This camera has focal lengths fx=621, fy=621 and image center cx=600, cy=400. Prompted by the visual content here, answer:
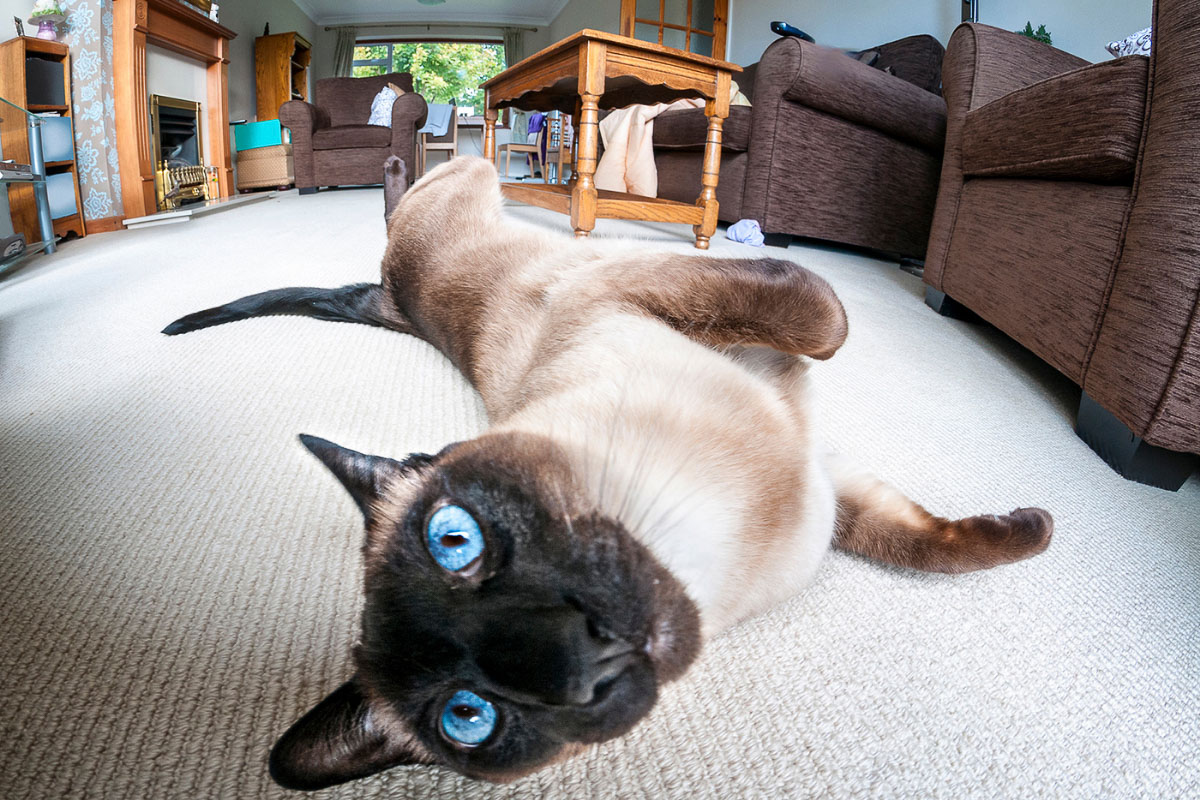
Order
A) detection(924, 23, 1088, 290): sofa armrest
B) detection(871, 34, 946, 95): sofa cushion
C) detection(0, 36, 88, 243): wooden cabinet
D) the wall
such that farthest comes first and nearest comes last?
the wall, detection(871, 34, 946, 95): sofa cushion, detection(0, 36, 88, 243): wooden cabinet, detection(924, 23, 1088, 290): sofa armrest

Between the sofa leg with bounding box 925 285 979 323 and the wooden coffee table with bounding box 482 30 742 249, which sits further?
the wooden coffee table with bounding box 482 30 742 249

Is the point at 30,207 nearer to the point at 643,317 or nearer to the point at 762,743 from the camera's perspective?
the point at 643,317

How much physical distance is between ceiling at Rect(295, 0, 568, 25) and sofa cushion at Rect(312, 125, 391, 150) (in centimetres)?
675

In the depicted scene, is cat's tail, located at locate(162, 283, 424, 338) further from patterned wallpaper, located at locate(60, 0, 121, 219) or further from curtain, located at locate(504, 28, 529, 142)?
curtain, located at locate(504, 28, 529, 142)

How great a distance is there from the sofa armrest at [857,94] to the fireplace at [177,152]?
518cm

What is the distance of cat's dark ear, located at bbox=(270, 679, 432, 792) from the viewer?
21.9 inches

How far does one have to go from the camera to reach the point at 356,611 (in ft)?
2.72

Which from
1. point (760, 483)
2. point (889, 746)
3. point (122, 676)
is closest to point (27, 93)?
point (122, 676)

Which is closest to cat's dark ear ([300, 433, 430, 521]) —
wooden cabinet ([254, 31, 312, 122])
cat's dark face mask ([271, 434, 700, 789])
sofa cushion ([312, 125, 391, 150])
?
cat's dark face mask ([271, 434, 700, 789])

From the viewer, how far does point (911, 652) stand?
802 millimetres

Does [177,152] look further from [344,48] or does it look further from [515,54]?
[515,54]

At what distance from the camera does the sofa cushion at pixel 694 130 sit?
390cm

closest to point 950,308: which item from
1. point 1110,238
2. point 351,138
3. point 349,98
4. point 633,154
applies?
point 1110,238

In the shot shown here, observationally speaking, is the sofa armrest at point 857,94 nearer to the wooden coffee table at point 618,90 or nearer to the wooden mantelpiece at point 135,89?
the wooden coffee table at point 618,90
